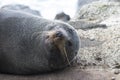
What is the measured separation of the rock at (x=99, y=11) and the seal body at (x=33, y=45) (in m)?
2.26

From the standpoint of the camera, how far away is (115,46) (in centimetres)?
470

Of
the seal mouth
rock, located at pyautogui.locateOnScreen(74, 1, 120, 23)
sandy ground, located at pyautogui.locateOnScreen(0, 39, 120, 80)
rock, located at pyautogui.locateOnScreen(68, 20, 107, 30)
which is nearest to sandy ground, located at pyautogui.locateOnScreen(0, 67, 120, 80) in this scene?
sandy ground, located at pyautogui.locateOnScreen(0, 39, 120, 80)

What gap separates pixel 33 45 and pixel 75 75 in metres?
0.57

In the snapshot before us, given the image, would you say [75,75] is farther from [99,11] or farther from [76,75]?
[99,11]

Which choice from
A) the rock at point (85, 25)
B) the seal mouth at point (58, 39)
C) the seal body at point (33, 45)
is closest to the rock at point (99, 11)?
the rock at point (85, 25)

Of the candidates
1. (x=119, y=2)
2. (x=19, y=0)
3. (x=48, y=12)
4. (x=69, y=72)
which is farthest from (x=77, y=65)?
(x=19, y=0)

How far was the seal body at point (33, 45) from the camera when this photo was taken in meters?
3.92

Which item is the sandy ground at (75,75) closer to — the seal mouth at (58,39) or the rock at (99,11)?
the seal mouth at (58,39)

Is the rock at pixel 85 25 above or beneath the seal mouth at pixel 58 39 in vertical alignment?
beneath

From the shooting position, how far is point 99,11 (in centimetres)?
679

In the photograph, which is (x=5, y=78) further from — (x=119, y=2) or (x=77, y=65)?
(x=119, y=2)

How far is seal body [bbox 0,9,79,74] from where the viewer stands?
392 cm

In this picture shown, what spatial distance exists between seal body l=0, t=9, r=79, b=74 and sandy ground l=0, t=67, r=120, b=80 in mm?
72

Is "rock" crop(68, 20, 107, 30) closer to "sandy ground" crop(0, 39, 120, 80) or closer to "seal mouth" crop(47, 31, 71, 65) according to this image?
"sandy ground" crop(0, 39, 120, 80)
